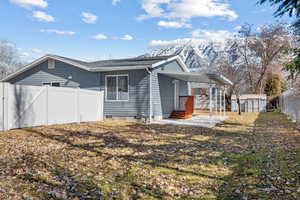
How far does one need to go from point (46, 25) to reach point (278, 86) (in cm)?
2599

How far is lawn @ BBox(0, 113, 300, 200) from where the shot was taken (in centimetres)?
337

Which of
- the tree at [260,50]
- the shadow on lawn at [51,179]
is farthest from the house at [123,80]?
the tree at [260,50]

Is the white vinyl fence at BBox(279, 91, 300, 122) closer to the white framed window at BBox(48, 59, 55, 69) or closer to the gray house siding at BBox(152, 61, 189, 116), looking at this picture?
the gray house siding at BBox(152, 61, 189, 116)

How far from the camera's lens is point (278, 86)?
26.3 metres

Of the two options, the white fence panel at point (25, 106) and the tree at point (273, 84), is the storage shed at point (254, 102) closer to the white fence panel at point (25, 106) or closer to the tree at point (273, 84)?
the tree at point (273, 84)

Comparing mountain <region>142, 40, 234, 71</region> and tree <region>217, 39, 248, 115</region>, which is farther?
mountain <region>142, 40, 234, 71</region>

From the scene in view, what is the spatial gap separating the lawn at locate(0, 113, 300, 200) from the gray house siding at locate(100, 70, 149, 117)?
15.1 ft

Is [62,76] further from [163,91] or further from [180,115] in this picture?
[180,115]

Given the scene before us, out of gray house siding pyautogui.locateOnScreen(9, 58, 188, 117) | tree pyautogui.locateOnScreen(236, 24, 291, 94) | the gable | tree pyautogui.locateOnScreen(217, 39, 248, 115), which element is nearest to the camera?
gray house siding pyautogui.locateOnScreen(9, 58, 188, 117)

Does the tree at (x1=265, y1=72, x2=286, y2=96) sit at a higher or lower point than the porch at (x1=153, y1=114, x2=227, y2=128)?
higher

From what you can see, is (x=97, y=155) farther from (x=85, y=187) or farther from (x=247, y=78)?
(x=247, y=78)

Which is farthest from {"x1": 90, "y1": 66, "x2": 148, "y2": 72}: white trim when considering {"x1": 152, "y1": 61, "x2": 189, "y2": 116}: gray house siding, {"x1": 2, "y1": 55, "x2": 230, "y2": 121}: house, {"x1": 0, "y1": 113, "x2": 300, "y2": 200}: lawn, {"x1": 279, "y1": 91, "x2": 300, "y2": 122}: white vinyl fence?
{"x1": 279, "y1": 91, "x2": 300, "y2": 122}: white vinyl fence

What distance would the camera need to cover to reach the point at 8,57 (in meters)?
34.0

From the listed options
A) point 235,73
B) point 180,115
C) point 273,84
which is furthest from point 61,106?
point 273,84
